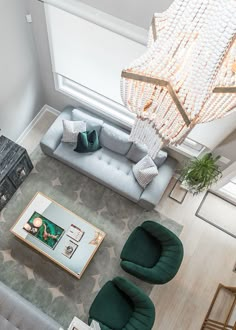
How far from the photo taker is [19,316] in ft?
9.60

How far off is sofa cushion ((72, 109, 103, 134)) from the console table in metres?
0.93

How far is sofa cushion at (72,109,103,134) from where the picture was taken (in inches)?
155

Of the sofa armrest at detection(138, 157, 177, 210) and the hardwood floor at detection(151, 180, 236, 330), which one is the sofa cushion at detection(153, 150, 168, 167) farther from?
the hardwood floor at detection(151, 180, 236, 330)

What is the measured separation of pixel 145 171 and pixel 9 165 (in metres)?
1.80

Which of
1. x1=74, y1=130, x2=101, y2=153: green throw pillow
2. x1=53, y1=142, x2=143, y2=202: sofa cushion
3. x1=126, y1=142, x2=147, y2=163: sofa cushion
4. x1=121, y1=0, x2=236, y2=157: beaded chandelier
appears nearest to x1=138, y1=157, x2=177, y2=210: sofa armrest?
x1=53, y1=142, x2=143, y2=202: sofa cushion

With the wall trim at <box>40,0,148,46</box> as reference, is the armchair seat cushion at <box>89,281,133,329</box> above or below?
below

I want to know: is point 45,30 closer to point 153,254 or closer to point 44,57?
point 44,57

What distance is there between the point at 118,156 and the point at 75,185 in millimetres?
796

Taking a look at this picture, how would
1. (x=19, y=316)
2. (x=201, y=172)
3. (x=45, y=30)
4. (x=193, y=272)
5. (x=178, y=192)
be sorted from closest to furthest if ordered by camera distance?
1. (x=19, y=316)
2. (x=45, y=30)
3. (x=201, y=172)
4. (x=193, y=272)
5. (x=178, y=192)

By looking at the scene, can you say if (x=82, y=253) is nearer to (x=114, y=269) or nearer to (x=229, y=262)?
(x=114, y=269)

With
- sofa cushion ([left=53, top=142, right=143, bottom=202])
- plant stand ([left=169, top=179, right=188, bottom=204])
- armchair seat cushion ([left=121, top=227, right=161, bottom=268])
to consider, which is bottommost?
armchair seat cushion ([left=121, top=227, right=161, bottom=268])

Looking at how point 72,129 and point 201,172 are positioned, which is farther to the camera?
point 72,129

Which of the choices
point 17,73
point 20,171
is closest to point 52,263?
point 20,171

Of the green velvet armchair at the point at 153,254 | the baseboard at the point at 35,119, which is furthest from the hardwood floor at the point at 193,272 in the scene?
the baseboard at the point at 35,119
